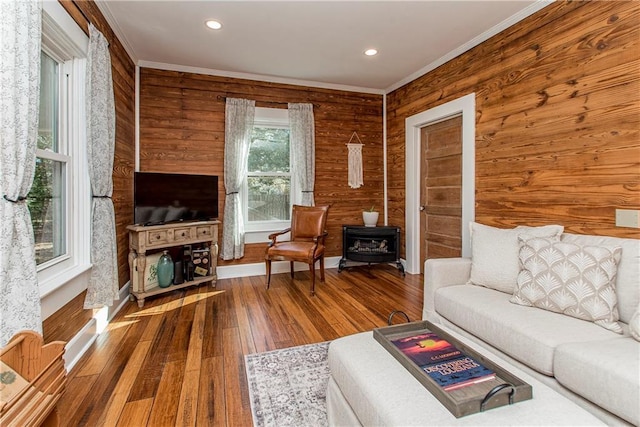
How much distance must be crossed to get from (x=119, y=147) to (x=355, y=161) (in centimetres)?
300

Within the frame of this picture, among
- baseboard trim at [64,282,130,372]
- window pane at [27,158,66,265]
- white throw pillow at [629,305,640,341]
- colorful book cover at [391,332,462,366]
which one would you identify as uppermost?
window pane at [27,158,66,265]

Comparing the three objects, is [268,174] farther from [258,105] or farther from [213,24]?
[213,24]

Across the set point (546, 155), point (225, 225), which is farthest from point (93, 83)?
point (546, 155)

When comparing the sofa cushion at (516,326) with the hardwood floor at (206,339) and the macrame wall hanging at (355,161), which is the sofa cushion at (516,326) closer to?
the hardwood floor at (206,339)

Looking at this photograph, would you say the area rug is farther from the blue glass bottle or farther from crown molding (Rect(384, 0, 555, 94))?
crown molding (Rect(384, 0, 555, 94))

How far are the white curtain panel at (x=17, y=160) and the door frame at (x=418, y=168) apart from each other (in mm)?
3378

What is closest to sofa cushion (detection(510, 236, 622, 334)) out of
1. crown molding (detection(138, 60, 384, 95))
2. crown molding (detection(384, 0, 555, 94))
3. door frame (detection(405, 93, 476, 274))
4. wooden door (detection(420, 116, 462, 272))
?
door frame (detection(405, 93, 476, 274))

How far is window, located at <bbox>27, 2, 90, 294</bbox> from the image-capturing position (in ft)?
6.38

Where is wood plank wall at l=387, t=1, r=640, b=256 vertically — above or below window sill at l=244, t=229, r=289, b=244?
above

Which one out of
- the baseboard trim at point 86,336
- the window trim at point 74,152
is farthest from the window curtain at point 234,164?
the window trim at point 74,152

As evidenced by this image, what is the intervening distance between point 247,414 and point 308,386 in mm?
374

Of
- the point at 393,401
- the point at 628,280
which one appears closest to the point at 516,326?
the point at 628,280

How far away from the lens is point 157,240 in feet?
10.3

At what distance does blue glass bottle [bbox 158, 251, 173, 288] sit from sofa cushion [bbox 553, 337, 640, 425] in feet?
10.9
